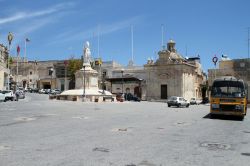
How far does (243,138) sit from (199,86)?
6442 cm

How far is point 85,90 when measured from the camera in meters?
48.2

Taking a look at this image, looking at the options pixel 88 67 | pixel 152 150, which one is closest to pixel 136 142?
pixel 152 150

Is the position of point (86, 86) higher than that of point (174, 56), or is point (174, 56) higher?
point (174, 56)

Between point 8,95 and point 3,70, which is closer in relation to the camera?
point 8,95

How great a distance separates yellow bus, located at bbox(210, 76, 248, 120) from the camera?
72.1ft

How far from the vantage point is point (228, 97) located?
22.1m

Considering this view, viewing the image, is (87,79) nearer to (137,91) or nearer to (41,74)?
(137,91)

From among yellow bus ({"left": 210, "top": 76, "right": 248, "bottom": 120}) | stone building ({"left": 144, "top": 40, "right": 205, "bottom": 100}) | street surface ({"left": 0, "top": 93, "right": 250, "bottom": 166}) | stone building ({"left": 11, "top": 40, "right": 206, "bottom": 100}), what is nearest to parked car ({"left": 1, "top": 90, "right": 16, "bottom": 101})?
stone building ({"left": 11, "top": 40, "right": 206, "bottom": 100})

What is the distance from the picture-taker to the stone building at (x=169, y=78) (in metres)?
65.4

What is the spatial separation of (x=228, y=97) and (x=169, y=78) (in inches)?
1760

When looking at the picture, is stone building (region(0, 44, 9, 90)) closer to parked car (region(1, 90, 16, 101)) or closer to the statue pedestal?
parked car (region(1, 90, 16, 101))

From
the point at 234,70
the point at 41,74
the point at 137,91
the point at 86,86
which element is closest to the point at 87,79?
the point at 86,86

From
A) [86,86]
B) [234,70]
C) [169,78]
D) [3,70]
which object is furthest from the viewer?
[234,70]

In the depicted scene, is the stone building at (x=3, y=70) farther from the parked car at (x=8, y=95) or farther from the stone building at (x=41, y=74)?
the parked car at (x=8, y=95)
